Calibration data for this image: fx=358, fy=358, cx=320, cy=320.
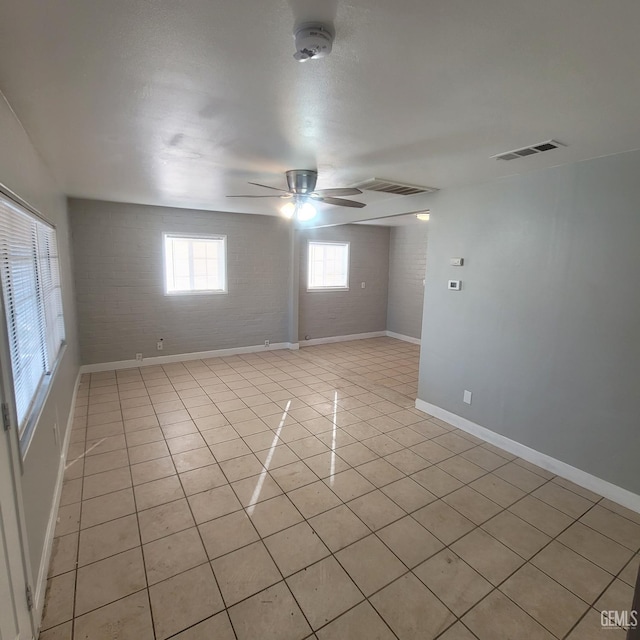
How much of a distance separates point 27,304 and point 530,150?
3142mm

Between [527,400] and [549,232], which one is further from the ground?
[549,232]

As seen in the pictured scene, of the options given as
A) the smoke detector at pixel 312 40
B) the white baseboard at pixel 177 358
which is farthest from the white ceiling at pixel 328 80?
the white baseboard at pixel 177 358

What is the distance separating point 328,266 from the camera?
7.00 m

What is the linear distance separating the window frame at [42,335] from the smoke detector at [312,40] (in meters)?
1.41

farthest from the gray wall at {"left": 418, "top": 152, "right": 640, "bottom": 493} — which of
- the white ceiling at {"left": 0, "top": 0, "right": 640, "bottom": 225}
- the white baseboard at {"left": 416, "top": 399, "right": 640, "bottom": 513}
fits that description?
the white ceiling at {"left": 0, "top": 0, "right": 640, "bottom": 225}

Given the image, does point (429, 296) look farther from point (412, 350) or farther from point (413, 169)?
point (412, 350)

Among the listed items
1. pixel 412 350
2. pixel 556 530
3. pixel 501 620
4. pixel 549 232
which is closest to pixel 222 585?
pixel 501 620

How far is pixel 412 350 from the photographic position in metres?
6.66

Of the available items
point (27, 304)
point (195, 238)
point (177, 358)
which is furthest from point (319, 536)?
point (195, 238)

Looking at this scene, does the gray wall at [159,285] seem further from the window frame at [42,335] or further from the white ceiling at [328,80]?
the white ceiling at [328,80]

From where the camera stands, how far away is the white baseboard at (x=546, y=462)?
2.46 metres

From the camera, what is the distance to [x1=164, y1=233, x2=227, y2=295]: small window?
5383 mm

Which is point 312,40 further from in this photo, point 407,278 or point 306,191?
point 407,278

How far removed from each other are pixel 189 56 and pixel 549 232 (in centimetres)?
266
